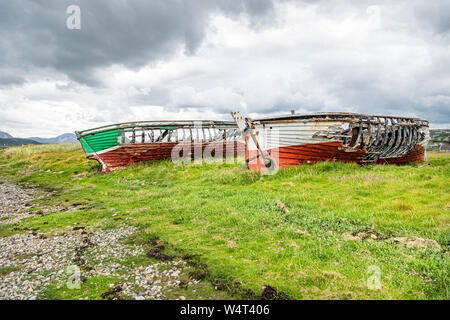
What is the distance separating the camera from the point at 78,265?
6.93 m

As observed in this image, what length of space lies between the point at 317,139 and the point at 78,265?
15.0 metres

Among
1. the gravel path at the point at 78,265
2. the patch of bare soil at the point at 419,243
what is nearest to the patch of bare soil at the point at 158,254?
the gravel path at the point at 78,265

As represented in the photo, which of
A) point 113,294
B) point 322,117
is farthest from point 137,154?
point 113,294

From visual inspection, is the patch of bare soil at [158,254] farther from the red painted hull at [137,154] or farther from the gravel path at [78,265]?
the red painted hull at [137,154]

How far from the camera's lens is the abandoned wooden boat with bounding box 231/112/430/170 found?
16.8 m

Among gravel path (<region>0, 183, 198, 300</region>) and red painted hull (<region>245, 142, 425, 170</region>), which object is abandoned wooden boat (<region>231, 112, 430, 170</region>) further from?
gravel path (<region>0, 183, 198, 300</region>)

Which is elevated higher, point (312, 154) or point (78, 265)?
point (312, 154)

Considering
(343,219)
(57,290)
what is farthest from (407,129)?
(57,290)

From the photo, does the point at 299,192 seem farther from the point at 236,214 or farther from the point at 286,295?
the point at 286,295

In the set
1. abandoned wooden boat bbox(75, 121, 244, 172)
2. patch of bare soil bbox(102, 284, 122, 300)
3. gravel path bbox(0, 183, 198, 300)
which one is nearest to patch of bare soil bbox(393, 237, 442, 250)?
gravel path bbox(0, 183, 198, 300)

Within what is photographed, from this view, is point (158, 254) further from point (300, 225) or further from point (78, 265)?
point (300, 225)

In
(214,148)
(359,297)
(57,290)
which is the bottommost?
(57,290)
